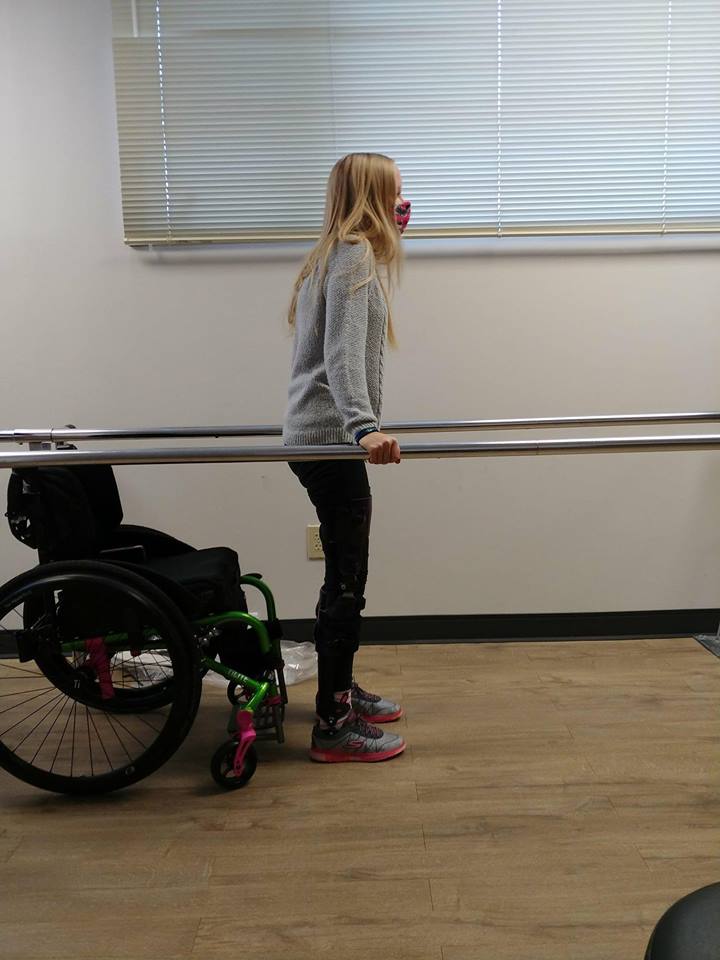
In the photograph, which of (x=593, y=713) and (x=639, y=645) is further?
(x=639, y=645)

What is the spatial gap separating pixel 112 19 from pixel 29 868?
7.35 ft

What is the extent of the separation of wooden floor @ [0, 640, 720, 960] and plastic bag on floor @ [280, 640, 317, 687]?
0.27 m

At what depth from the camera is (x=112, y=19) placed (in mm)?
2428

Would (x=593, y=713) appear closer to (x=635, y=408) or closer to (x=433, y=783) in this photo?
(x=433, y=783)

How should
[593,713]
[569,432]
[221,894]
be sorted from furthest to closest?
[569,432], [593,713], [221,894]

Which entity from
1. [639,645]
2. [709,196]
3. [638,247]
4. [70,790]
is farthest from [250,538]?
[709,196]

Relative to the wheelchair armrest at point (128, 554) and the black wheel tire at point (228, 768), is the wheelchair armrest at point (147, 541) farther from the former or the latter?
the black wheel tire at point (228, 768)

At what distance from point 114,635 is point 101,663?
14cm

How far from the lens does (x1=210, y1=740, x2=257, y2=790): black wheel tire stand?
5.84 feet

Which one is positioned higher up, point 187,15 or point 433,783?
point 187,15

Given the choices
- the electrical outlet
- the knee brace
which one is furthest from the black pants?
the electrical outlet

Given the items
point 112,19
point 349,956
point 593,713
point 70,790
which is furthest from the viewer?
point 112,19

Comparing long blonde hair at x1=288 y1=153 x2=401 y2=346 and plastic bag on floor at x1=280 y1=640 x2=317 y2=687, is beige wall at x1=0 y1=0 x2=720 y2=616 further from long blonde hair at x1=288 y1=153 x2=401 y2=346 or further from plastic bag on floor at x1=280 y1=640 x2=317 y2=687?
long blonde hair at x1=288 y1=153 x2=401 y2=346

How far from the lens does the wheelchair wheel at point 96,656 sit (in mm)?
1672
